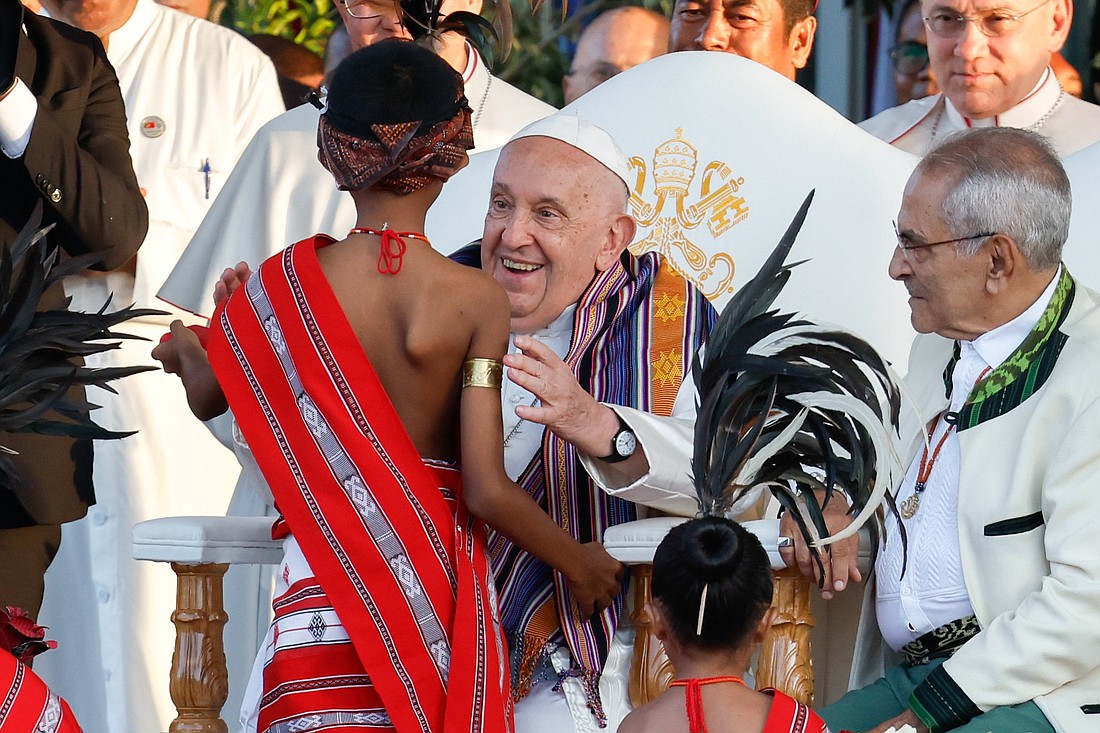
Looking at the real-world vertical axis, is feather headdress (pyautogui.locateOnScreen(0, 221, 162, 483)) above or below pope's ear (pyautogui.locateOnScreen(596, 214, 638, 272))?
below

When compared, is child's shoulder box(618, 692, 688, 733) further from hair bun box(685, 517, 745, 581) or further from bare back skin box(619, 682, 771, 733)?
hair bun box(685, 517, 745, 581)

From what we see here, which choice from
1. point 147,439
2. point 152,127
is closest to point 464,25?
point 152,127

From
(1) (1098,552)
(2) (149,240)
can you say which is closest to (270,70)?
(2) (149,240)

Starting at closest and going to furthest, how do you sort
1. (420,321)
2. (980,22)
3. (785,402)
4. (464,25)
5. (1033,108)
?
(420,321)
(785,402)
(464,25)
(980,22)
(1033,108)

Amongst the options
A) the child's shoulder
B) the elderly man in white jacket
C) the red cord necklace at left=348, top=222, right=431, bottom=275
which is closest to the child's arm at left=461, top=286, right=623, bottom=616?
the red cord necklace at left=348, top=222, right=431, bottom=275

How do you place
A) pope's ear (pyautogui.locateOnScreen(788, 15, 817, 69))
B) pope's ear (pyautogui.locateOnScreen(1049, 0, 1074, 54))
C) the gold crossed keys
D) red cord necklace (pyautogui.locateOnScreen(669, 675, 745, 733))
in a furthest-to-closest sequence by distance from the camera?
pope's ear (pyautogui.locateOnScreen(788, 15, 817, 69)), pope's ear (pyautogui.locateOnScreen(1049, 0, 1074, 54)), the gold crossed keys, red cord necklace (pyautogui.locateOnScreen(669, 675, 745, 733))

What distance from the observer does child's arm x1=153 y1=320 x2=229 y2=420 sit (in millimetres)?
2754

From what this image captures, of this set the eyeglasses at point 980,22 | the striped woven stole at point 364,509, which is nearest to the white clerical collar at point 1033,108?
the eyeglasses at point 980,22

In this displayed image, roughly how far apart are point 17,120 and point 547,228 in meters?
1.10

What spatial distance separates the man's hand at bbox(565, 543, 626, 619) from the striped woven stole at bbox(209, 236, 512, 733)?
0.83ft

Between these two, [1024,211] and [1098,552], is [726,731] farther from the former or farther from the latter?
[1024,211]

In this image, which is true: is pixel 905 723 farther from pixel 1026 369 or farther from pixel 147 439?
pixel 147 439

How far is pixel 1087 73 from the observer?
546cm

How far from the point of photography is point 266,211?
4594mm
